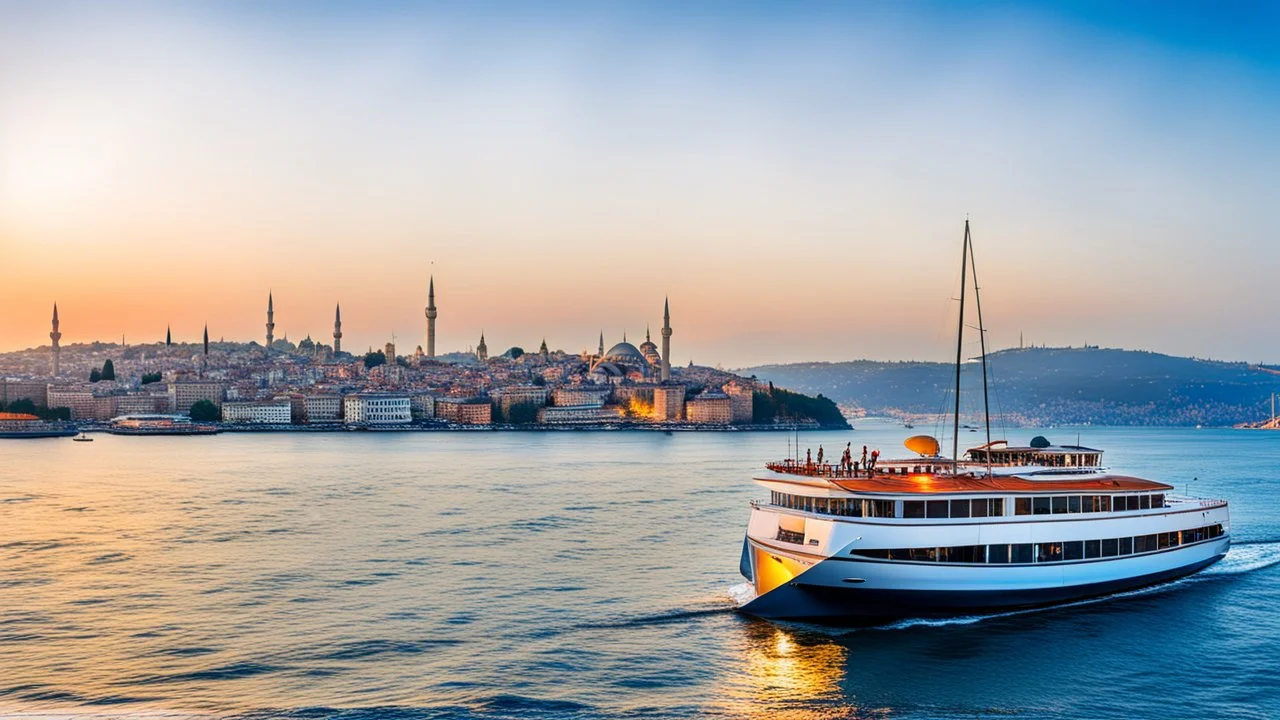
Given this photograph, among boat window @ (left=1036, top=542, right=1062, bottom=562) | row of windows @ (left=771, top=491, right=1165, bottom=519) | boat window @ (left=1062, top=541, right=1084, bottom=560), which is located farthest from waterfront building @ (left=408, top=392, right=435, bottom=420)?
boat window @ (left=1036, top=542, right=1062, bottom=562)

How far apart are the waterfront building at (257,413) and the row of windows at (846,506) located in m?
98.8

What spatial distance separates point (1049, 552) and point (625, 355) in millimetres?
138840

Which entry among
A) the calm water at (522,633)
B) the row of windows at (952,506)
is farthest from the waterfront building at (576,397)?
the row of windows at (952,506)

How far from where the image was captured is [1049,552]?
1628 centimetres

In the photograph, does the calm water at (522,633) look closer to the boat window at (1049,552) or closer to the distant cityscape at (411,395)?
the boat window at (1049,552)

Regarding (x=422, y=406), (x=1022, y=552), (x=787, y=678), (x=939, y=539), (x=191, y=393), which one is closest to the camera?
(x=787, y=678)

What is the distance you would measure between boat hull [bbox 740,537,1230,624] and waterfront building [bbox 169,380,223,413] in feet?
353

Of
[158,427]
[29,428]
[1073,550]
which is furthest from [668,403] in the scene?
[1073,550]

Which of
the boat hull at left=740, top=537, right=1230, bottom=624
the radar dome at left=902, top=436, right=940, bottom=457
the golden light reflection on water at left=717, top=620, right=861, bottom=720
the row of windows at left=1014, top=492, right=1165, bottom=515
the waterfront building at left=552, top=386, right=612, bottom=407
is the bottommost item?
the golden light reflection on water at left=717, top=620, right=861, bottom=720

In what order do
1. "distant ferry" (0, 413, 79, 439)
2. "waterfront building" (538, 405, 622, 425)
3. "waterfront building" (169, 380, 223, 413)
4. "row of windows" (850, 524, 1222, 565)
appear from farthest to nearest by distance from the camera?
"waterfront building" (538, 405, 622, 425) → "waterfront building" (169, 380, 223, 413) → "distant ferry" (0, 413, 79, 439) → "row of windows" (850, 524, 1222, 565)

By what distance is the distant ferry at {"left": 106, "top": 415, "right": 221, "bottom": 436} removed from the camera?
94.8 m

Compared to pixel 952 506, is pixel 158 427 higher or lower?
lower

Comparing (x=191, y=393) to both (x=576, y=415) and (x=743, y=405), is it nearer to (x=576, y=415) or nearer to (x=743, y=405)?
(x=576, y=415)

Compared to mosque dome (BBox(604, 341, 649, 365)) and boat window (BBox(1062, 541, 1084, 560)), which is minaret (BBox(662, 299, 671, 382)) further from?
boat window (BBox(1062, 541, 1084, 560))
